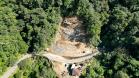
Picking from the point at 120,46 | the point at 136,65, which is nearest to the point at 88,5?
the point at 120,46

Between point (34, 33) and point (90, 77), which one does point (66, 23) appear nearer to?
point (34, 33)

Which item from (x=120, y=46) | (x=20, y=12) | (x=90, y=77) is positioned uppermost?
(x=20, y=12)

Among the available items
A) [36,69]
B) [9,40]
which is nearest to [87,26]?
[36,69]

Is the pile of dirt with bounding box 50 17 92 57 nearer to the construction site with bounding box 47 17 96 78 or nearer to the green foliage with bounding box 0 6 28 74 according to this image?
the construction site with bounding box 47 17 96 78

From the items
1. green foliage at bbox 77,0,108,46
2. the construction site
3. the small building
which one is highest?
green foliage at bbox 77,0,108,46

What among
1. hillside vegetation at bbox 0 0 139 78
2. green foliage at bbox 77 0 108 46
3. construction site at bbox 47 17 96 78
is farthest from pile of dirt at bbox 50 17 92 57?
green foliage at bbox 77 0 108 46

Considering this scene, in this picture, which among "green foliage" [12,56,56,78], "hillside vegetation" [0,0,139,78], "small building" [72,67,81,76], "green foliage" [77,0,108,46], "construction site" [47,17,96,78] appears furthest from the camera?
"construction site" [47,17,96,78]

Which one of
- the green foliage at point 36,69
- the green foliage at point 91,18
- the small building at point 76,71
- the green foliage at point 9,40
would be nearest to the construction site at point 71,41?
the green foliage at point 91,18

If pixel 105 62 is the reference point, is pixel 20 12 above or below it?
above
